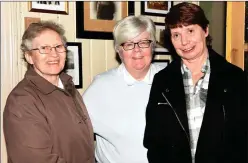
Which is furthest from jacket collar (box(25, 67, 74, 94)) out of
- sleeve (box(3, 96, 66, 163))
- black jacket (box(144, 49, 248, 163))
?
black jacket (box(144, 49, 248, 163))

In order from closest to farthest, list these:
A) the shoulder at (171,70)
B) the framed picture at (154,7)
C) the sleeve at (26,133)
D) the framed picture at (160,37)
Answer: the sleeve at (26,133), the shoulder at (171,70), the framed picture at (154,7), the framed picture at (160,37)

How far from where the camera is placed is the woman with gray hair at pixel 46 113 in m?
1.58

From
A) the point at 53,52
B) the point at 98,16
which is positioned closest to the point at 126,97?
the point at 53,52

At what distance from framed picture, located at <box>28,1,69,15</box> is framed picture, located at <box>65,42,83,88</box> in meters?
0.24

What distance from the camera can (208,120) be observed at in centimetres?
168

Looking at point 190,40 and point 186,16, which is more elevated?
point 186,16

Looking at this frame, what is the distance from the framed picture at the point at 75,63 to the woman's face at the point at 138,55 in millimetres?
457

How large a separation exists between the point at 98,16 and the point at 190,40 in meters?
0.91

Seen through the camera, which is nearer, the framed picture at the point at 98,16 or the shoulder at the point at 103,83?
the shoulder at the point at 103,83

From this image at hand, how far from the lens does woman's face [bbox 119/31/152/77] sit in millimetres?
1950

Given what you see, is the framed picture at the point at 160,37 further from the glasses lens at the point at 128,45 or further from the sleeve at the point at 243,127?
the sleeve at the point at 243,127

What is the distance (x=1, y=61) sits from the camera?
202 cm

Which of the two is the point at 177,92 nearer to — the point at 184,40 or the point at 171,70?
the point at 171,70

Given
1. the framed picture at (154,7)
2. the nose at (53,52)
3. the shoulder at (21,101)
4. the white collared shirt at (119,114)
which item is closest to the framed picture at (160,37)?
the framed picture at (154,7)
